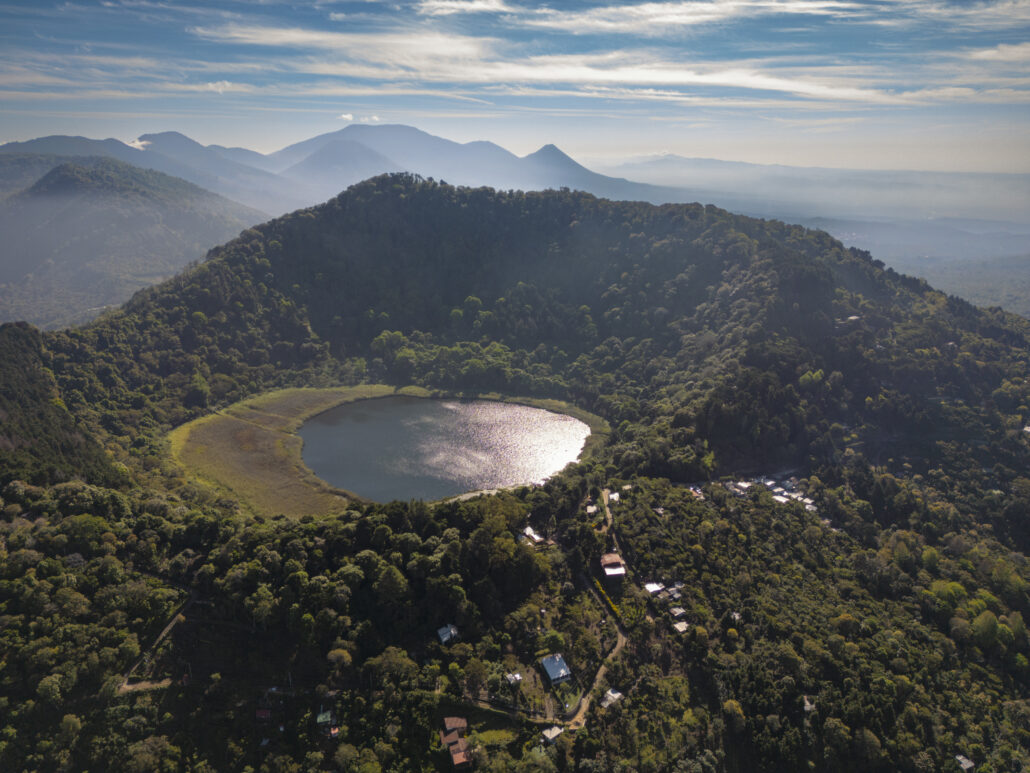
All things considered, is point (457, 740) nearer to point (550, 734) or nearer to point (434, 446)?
point (550, 734)

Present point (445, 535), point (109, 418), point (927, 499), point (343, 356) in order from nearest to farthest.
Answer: point (445, 535), point (927, 499), point (109, 418), point (343, 356)

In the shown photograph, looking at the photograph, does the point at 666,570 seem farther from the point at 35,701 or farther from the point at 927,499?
the point at 35,701

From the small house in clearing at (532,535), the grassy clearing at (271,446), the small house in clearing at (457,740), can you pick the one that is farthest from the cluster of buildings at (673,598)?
the grassy clearing at (271,446)

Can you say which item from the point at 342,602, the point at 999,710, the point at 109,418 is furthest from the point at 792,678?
the point at 109,418

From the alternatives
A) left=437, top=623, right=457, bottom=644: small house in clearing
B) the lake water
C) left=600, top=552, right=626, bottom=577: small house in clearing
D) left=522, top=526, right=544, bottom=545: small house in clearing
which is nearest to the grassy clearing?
the lake water

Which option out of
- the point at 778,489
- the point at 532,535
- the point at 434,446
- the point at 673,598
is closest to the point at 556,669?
the point at 673,598

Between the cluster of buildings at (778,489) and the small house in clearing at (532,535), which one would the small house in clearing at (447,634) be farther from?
the cluster of buildings at (778,489)

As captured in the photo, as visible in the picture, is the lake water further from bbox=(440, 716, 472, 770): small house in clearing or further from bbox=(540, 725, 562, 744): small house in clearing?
bbox=(540, 725, 562, 744): small house in clearing
